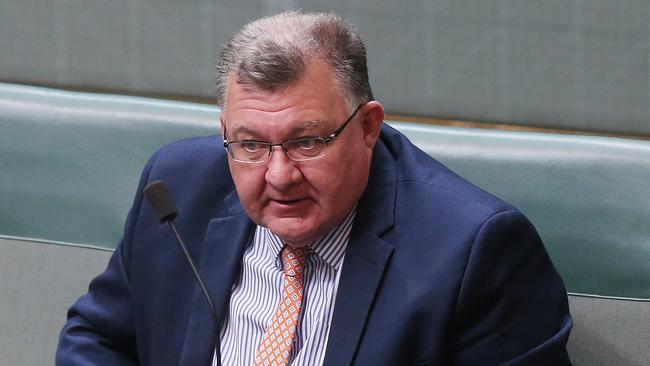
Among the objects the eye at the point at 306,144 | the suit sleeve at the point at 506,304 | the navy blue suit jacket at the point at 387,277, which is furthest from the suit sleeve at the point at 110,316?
the suit sleeve at the point at 506,304

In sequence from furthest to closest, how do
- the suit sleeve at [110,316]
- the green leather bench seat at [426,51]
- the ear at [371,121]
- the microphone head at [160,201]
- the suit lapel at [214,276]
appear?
the green leather bench seat at [426,51], the suit sleeve at [110,316], the suit lapel at [214,276], the ear at [371,121], the microphone head at [160,201]

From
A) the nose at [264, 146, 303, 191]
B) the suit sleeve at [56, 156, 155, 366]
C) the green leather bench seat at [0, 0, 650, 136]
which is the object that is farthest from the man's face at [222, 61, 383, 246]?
the green leather bench seat at [0, 0, 650, 136]

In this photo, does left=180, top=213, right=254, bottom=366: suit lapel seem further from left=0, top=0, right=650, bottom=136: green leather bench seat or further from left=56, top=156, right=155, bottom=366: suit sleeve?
left=0, top=0, right=650, bottom=136: green leather bench seat

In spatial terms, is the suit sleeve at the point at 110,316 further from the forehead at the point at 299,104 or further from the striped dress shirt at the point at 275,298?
the forehead at the point at 299,104

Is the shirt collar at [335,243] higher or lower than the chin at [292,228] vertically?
lower

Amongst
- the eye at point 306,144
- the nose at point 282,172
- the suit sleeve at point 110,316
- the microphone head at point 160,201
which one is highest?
the eye at point 306,144

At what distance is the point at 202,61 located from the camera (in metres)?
2.36

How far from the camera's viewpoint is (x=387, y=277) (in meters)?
1.71

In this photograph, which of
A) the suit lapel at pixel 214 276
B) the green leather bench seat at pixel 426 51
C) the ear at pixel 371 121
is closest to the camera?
the ear at pixel 371 121

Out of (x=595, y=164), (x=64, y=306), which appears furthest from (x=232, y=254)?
(x=595, y=164)

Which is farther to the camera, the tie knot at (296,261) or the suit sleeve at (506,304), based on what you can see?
the tie knot at (296,261)

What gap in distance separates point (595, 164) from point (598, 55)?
0.27 metres

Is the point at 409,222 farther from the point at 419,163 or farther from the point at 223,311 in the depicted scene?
the point at 223,311

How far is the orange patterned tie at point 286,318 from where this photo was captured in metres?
1.73
